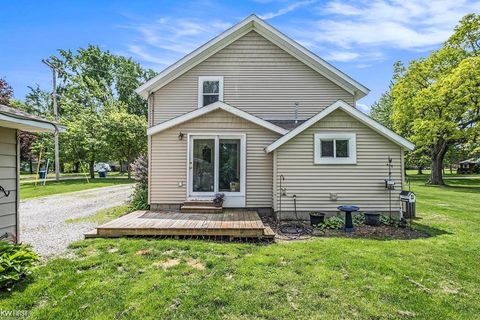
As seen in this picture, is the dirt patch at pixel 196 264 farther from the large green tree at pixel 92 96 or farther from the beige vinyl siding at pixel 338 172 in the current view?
the large green tree at pixel 92 96

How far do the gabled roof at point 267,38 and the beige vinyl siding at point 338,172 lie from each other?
10.2 feet

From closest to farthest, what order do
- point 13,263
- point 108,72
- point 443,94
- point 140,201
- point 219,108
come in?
1. point 13,263
2. point 219,108
3. point 140,201
4. point 443,94
5. point 108,72

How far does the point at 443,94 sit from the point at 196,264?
77.0 feet

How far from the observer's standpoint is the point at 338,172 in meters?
8.01

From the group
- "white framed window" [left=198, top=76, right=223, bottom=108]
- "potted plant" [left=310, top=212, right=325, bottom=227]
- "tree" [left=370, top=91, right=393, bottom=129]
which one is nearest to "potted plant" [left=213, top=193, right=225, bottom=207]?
"potted plant" [left=310, top=212, right=325, bottom=227]

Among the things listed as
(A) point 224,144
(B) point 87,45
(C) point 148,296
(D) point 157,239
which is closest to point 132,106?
(B) point 87,45

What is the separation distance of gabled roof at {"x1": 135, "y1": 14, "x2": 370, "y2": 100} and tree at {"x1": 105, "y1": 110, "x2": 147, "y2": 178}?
45.0 feet

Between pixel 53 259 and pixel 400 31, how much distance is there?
1603 centimetres

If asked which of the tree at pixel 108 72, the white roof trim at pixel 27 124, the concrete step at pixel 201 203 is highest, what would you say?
the tree at pixel 108 72

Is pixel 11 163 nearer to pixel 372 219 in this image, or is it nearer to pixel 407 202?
pixel 372 219

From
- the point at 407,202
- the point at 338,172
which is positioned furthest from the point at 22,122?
the point at 407,202

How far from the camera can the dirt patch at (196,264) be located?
15.0 feet

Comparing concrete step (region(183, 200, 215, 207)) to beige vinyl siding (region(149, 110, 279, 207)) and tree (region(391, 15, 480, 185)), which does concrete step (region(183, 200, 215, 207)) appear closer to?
beige vinyl siding (region(149, 110, 279, 207))

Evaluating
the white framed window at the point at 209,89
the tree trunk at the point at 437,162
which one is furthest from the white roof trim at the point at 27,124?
the tree trunk at the point at 437,162
